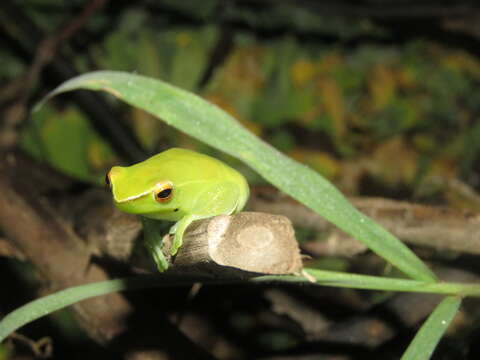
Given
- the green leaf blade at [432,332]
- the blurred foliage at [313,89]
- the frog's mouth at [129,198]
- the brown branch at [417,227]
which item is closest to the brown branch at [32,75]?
the blurred foliage at [313,89]

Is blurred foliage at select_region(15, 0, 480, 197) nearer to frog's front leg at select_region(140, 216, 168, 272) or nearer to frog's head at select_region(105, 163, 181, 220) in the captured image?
frog's front leg at select_region(140, 216, 168, 272)

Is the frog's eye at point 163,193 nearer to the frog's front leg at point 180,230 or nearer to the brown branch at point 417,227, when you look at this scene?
the frog's front leg at point 180,230

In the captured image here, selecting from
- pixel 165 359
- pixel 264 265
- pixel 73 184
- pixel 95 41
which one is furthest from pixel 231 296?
pixel 95 41

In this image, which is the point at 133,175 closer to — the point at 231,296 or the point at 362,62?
the point at 231,296

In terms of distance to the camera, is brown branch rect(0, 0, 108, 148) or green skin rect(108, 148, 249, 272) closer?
green skin rect(108, 148, 249, 272)

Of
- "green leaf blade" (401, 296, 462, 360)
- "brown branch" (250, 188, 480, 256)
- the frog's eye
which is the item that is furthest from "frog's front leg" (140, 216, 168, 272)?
"brown branch" (250, 188, 480, 256)

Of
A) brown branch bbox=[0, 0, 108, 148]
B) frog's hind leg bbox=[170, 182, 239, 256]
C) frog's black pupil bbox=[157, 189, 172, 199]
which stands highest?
brown branch bbox=[0, 0, 108, 148]

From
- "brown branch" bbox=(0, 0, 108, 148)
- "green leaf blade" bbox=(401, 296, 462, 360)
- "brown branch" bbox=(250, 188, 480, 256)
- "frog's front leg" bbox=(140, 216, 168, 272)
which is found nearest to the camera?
"green leaf blade" bbox=(401, 296, 462, 360)
